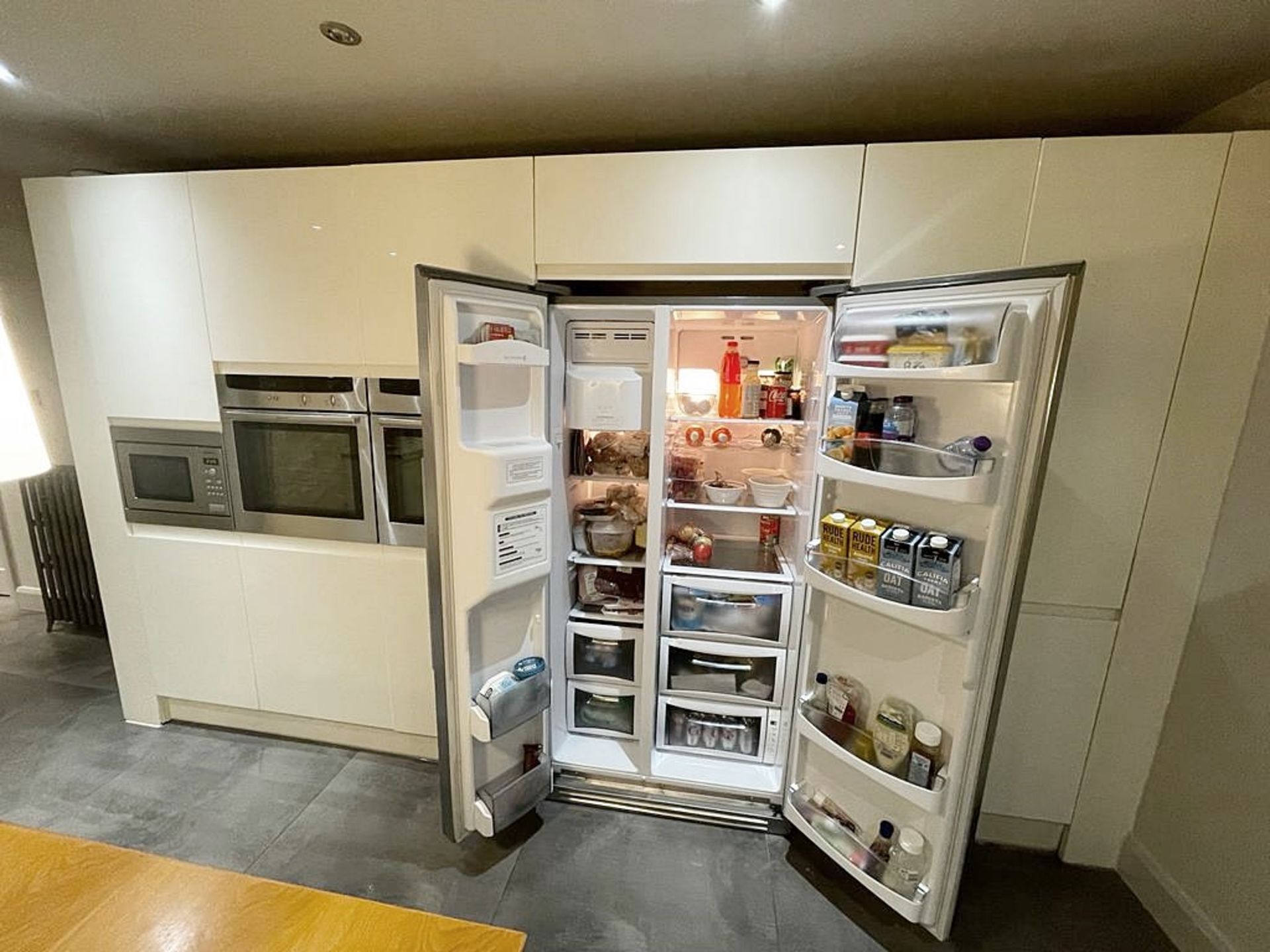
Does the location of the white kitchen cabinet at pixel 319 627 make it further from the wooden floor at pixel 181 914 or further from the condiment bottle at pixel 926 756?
the condiment bottle at pixel 926 756

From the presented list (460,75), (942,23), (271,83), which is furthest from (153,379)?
(942,23)

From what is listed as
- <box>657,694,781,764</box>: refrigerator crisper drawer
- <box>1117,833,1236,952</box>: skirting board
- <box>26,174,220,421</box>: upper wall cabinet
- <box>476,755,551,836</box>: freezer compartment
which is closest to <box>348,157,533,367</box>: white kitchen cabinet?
<box>26,174,220,421</box>: upper wall cabinet

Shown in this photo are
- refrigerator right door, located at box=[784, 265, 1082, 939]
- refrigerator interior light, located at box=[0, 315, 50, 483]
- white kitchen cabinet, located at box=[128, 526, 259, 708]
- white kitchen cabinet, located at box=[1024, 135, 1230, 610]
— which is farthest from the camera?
white kitchen cabinet, located at box=[128, 526, 259, 708]

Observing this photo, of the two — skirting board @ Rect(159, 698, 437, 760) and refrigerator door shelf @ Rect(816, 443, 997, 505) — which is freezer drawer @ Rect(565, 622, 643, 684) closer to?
skirting board @ Rect(159, 698, 437, 760)

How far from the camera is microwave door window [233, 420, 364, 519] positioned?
171 cm

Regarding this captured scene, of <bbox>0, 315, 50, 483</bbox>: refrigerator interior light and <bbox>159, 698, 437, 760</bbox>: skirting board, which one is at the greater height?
<bbox>0, 315, 50, 483</bbox>: refrigerator interior light

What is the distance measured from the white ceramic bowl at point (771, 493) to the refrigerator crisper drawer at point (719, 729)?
0.67 meters

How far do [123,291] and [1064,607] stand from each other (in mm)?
2986

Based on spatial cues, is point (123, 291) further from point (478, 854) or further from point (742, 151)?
point (478, 854)

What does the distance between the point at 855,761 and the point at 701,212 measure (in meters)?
1.53

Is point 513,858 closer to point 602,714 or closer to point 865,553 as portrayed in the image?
point 602,714

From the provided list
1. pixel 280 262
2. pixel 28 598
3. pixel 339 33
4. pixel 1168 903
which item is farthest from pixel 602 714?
pixel 28 598

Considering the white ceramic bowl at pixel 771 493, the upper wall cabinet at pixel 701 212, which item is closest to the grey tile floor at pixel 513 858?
the white ceramic bowl at pixel 771 493

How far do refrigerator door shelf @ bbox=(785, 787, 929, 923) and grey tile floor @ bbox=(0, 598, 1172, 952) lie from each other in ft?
Answer: 0.43
